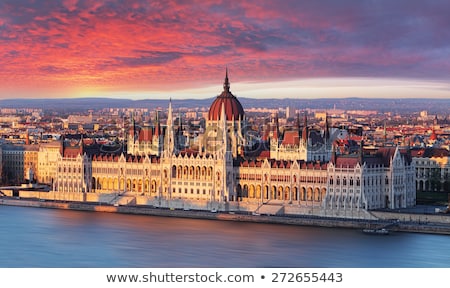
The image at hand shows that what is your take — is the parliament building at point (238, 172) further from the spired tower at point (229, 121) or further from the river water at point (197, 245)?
the river water at point (197, 245)

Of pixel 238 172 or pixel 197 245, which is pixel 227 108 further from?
pixel 197 245

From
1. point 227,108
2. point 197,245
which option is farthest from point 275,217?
point 227,108

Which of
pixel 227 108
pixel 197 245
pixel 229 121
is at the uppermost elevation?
pixel 227 108

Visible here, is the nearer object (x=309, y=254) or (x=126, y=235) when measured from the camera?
(x=309, y=254)

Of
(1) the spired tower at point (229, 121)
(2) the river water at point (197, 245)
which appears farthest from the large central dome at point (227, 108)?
(2) the river water at point (197, 245)

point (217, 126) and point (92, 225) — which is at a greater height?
point (217, 126)
